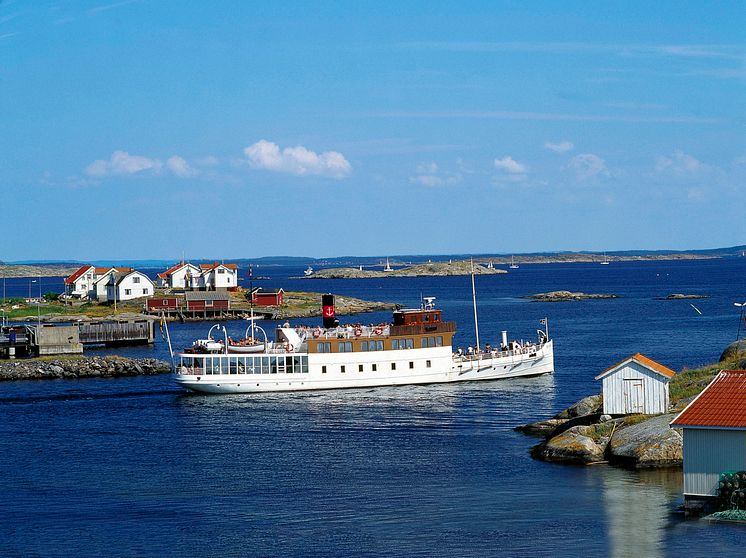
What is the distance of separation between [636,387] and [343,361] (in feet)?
90.2

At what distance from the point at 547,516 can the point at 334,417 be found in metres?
23.9

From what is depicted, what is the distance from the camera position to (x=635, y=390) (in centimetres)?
4216

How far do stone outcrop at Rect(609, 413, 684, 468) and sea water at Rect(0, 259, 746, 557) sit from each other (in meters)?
0.76

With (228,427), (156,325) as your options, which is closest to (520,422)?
(228,427)

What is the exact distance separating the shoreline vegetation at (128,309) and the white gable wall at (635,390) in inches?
3448

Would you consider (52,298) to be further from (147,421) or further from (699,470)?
(699,470)

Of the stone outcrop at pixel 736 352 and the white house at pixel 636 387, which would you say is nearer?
the white house at pixel 636 387

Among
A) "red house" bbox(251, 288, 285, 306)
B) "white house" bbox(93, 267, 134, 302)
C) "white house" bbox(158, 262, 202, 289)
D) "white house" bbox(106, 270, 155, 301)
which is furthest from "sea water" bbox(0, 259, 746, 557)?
"white house" bbox(158, 262, 202, 289)

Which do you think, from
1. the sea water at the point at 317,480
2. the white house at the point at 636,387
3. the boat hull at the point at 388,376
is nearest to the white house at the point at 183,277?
the sea water at the point at 317,480

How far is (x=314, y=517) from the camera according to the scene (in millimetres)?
33719

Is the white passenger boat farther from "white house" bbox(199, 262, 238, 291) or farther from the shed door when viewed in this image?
"white house" bbox(199, 262, 238, 291)

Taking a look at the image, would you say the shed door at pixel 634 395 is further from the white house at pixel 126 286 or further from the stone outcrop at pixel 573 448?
the white house at pixel 126 286

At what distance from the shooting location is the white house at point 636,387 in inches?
1645

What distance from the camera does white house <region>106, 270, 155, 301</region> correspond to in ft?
456
